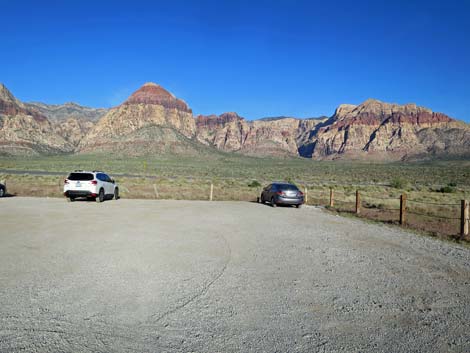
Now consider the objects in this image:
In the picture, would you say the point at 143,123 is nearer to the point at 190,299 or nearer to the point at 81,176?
the point at 81,176

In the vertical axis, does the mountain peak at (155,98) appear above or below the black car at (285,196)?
above

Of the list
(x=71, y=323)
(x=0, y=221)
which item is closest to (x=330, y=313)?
(x=71, y=323)

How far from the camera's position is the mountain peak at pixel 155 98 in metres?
172

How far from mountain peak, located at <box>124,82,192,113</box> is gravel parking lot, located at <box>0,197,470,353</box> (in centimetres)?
16815

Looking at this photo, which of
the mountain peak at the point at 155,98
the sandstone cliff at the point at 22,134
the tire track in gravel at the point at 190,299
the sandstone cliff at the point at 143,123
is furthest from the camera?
the mountain peak at the point at 155,98

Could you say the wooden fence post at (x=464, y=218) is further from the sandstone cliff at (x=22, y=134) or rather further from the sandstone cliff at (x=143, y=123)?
the sandstone cliff at (x=22, y=134)

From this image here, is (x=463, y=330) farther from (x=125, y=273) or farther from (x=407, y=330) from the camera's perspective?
Result: (x=125, y=273)

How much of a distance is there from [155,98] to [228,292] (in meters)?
181

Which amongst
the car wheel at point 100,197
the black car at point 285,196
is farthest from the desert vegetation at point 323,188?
the car wheel at point 100,197

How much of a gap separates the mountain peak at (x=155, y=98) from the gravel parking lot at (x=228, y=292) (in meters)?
168

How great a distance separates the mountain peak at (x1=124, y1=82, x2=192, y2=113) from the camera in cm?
17212

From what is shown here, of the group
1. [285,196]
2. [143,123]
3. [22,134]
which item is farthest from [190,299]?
[22,134]

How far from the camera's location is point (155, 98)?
17825 cm

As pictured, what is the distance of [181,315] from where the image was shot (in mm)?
4801
